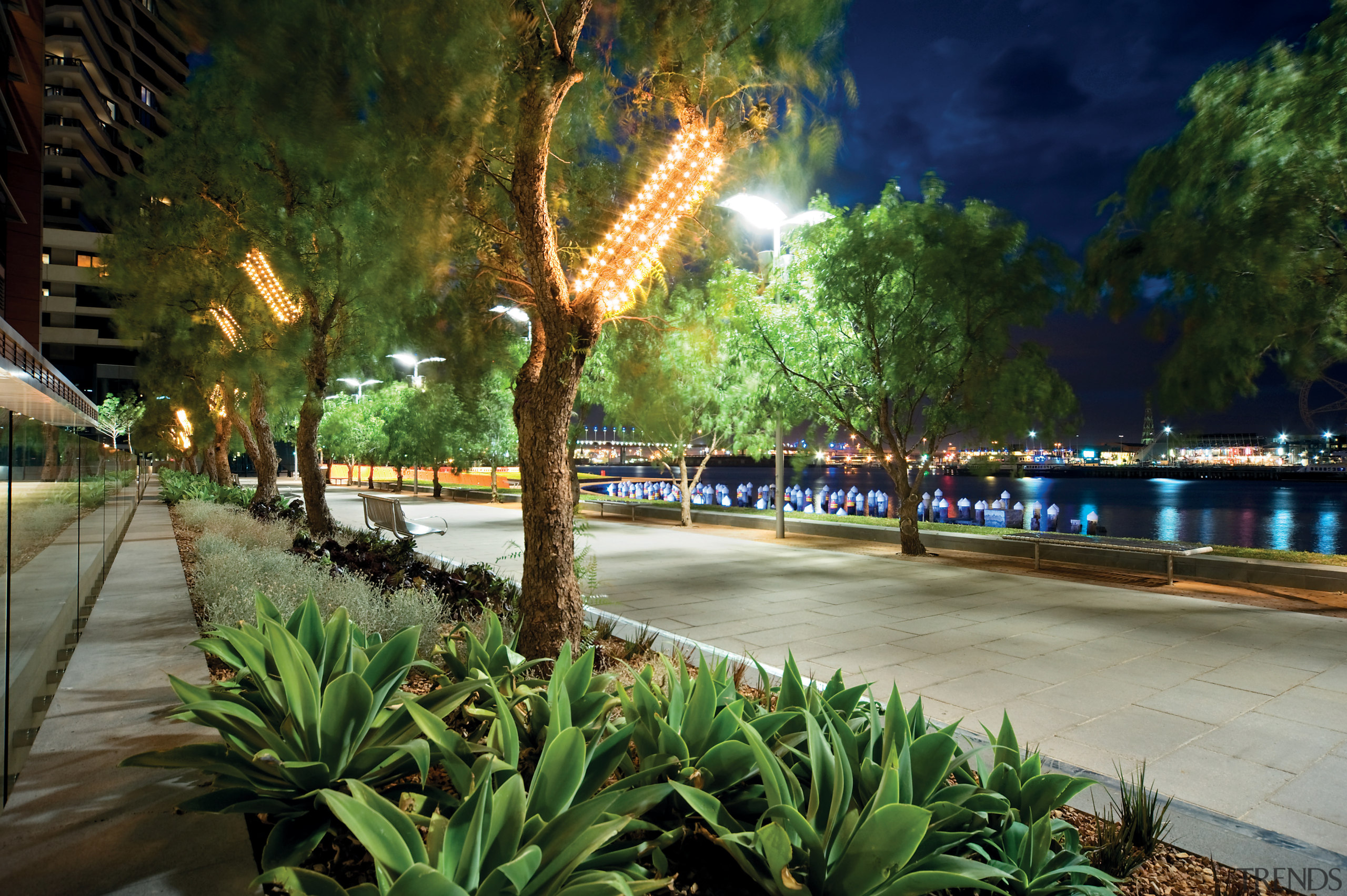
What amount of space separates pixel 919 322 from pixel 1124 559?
16.4ft

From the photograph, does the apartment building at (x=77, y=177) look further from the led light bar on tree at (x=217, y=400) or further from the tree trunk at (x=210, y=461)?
the led light bar on tree at (x=217, y=400)

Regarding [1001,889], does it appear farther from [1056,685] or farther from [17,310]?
[17,310]

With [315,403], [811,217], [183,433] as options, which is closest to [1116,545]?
[811,217]

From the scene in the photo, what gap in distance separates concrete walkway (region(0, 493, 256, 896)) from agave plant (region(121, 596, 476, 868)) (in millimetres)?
151

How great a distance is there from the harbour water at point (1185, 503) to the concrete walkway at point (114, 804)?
13.5 metres

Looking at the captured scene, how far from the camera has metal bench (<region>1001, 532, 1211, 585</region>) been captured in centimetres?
1056

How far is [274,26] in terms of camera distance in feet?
14.7

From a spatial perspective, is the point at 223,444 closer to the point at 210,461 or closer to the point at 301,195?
the point at 210,461

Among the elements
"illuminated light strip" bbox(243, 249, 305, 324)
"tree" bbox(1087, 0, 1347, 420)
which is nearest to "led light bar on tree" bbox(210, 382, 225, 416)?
"illuminated light strip" bbox(243, 249, 305, 324)

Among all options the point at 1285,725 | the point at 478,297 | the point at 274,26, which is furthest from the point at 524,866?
the point at 478,297

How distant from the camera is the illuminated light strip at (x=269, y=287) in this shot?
38.7 feet

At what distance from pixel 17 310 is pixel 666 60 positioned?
52.8 meters

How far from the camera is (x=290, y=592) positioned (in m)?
6.30

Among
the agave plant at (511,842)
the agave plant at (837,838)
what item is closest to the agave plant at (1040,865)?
Result: the agave plant at (837,838)
